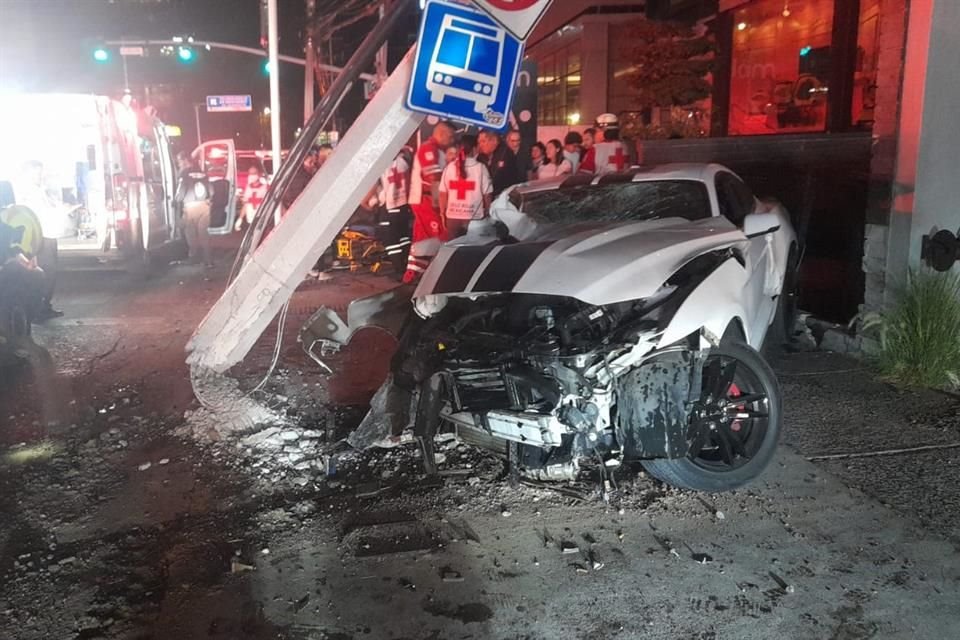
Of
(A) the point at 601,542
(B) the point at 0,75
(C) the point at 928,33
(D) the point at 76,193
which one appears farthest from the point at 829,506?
(B) the point at 0,75

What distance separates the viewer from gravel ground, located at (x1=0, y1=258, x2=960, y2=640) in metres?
3.38

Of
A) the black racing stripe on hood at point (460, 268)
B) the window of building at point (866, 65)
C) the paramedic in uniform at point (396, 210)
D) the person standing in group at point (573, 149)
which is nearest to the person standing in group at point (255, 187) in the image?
the paramedic in uniform at point (396, 210)

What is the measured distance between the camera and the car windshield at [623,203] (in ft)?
19.0

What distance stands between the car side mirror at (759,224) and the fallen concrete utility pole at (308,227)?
2214 millimetres

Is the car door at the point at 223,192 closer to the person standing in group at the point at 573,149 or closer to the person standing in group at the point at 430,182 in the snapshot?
the person standing in group at the point at 430,182

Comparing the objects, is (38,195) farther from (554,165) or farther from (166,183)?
(554,165)

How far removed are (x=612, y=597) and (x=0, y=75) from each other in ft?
125

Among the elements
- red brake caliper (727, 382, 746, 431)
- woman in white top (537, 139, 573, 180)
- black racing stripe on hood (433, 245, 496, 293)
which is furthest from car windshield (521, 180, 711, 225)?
woman in white top (537, 139, 573, 180)

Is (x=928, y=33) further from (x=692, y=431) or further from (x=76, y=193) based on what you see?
(x=76, y=193)

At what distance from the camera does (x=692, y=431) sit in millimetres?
4215

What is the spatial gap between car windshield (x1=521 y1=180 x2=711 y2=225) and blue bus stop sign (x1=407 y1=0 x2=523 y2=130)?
1073 millimetres

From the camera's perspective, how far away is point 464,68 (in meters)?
5.07

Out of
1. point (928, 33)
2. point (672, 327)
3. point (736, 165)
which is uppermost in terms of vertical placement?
point (928, 33)

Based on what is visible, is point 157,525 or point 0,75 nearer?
point 157,525
